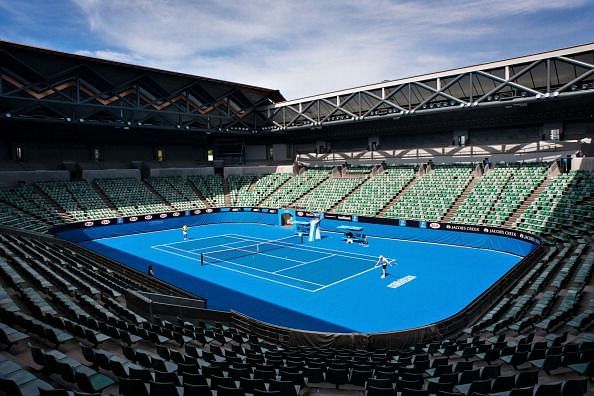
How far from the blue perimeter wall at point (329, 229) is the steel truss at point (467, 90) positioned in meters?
11.7

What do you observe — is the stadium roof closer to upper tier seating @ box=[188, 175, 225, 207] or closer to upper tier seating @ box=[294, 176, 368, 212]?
upper tier seating @ box=[188, 175, 225, 207]

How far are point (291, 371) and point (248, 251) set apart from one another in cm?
2353

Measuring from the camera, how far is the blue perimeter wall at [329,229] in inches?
1233

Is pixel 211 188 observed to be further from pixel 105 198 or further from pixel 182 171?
pixel 105 198

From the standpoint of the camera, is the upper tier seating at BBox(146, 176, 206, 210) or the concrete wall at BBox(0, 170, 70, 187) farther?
the upper tier seating at BBox(146, 176, 206, 210)

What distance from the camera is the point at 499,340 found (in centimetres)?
1128

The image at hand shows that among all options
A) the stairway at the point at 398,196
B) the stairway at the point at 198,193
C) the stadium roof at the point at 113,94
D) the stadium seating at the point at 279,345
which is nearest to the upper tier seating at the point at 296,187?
the stairway at the point at 198,193

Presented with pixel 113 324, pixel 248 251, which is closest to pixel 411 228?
pixel 248 251

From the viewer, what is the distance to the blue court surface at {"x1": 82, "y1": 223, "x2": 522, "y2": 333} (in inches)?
723

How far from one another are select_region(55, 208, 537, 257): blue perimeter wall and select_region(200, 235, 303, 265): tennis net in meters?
7.21

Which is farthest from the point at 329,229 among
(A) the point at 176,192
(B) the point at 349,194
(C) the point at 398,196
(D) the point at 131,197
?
(D) the point at 131,197

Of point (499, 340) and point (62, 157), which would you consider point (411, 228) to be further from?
point (62, 157)

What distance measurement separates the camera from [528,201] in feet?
113

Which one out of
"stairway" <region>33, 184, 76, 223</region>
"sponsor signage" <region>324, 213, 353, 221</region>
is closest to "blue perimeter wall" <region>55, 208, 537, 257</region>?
"sponsor signage" <region>324, 213, 353, 221</region>
